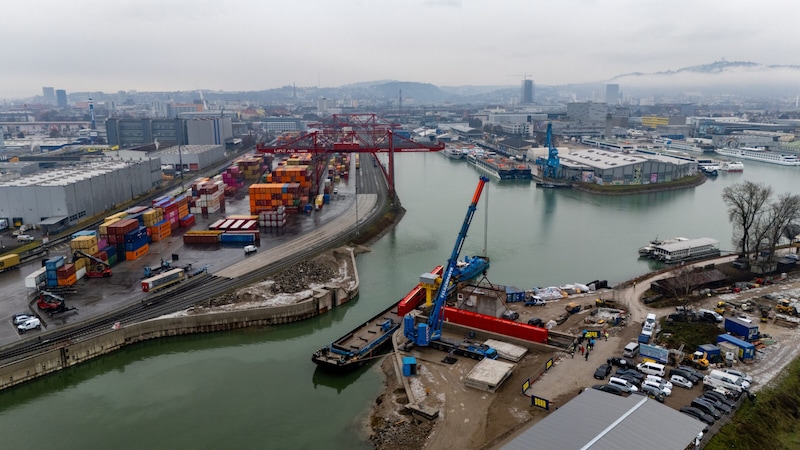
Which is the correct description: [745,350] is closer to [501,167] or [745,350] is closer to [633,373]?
[633,373]

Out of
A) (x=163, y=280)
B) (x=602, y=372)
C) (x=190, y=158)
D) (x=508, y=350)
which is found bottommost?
(x=508, y=350)

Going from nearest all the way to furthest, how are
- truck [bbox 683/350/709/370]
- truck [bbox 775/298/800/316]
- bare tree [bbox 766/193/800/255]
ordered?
truck [bbox 683/350/709/370], truck [bbox 775/298/800/316], bare tree [bbox 766/193/800/255]

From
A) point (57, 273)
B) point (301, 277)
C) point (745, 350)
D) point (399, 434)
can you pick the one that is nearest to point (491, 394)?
point (399, 434)

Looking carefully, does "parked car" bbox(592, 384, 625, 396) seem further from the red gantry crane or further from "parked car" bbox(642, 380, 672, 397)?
the red gantry crane

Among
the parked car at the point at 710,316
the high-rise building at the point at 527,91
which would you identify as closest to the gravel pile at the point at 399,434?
the parked car at the point at 710,316

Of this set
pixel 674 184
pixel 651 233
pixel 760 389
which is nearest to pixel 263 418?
pixel 760 389

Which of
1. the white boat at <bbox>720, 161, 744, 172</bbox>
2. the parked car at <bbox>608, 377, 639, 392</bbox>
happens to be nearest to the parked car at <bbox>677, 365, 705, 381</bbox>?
the parked car at <bbox>608, 377, 639, 392</bbox>
